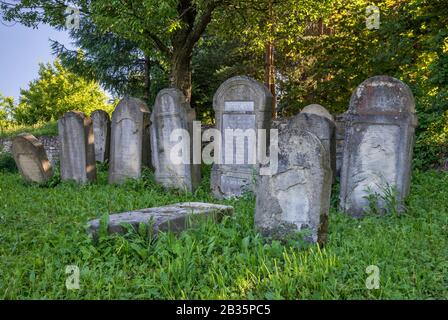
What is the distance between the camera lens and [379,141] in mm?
6156

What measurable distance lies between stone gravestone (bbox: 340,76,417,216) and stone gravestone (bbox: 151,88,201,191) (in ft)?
9.75

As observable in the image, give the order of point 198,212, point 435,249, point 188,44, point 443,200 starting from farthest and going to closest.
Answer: point 188,44 → point 443,200 → point 198,212 → point 435,249

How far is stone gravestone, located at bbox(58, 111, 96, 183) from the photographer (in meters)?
8.81

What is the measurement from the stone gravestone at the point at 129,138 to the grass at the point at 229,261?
2982mm

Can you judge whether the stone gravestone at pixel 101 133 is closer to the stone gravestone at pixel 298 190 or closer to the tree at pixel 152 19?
the tree at pixel 152 19

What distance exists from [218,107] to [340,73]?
7398 millimetres

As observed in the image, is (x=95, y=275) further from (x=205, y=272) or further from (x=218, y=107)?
(x=218, y=107)

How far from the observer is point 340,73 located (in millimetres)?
13812

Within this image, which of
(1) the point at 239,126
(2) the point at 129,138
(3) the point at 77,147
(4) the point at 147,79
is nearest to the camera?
(1) the point at 239,126

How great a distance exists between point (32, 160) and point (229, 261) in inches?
270

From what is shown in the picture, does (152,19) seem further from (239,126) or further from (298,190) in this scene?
(298,190)

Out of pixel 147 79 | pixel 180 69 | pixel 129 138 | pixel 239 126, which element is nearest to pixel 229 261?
pixel 239 126

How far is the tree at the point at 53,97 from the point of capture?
105ft

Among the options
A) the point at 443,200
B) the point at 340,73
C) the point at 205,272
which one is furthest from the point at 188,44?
the point at 205,272
